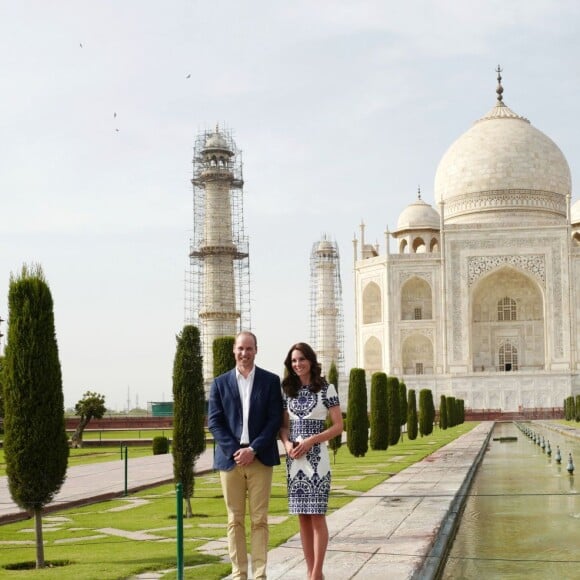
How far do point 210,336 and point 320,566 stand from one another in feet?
108

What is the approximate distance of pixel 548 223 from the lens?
38312mm

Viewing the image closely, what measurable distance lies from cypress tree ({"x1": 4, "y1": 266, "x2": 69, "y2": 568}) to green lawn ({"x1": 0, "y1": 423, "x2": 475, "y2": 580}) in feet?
1.53

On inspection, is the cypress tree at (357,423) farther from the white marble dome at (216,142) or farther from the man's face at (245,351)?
the white marble dome at (216,142)

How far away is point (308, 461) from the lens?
168 inches

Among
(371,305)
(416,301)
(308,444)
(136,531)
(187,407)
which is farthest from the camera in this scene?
(371,305)

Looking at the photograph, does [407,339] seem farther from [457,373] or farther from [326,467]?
[326,467]

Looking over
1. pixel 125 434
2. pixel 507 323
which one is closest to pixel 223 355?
pixel 125 434

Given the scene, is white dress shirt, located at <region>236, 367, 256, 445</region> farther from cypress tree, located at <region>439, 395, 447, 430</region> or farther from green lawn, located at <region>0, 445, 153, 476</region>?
cypress tree, located at <region>439, 395, 447, 430</region>

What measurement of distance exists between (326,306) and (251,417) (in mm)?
Answer: 44303

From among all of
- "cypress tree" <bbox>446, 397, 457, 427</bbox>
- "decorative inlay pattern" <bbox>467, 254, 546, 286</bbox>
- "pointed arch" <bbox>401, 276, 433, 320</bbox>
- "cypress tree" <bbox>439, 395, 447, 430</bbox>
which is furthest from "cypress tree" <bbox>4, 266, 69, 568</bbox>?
"pointed arch" <bbox>401, 276, 433, 320</bbox>

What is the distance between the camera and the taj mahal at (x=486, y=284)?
120 feet

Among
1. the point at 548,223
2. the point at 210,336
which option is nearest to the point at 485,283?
the point at 548,223

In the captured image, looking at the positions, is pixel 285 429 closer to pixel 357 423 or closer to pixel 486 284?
pixel 357 423

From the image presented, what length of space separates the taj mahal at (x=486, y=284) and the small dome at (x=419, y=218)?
59 mm
